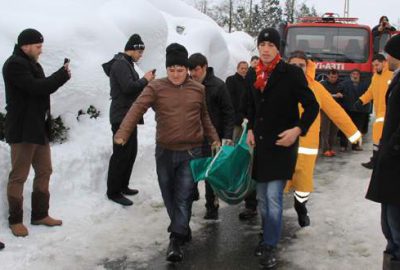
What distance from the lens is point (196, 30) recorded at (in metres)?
15.6

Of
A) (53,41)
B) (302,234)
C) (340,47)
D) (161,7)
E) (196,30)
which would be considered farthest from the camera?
(161,7)

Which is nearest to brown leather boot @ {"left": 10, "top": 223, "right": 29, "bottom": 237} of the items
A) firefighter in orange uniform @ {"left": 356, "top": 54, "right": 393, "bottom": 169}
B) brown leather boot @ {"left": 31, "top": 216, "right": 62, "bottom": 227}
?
brown leather boot @ {"left": 31, "top": 216, "right": 62, "bottom": 227}

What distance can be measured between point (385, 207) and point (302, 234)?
5.62 ft

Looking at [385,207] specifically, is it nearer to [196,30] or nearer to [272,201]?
[272,201]

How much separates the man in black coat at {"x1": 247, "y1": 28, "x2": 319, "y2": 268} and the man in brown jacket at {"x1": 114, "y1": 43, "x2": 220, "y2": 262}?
23.3 inches

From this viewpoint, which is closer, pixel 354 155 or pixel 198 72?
pixel 198 72

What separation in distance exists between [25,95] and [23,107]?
0.12 meters

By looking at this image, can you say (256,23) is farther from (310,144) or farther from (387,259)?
(387,259)

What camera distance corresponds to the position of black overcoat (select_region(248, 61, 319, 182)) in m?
4.24

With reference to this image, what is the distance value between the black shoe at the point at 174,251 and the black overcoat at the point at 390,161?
1.79m

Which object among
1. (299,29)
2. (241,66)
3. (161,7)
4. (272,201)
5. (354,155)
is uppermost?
(161,7)

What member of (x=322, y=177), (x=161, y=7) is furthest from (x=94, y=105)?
(x=161, y=7)

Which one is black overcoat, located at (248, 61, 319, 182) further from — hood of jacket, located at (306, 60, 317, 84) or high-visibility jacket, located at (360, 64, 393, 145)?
high-visibility jacket, located at (360, 64, 393, 145)

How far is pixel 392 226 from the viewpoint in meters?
3.42
